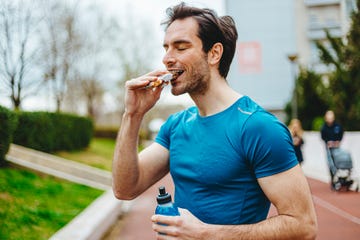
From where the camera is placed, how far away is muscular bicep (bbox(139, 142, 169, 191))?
91.4 inches

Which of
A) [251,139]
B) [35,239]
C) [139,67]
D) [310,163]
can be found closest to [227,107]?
[251,139]

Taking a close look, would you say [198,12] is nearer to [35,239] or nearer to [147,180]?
[147,180]

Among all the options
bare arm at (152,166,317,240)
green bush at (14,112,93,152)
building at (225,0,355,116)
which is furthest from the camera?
building at (225,0,355,116)

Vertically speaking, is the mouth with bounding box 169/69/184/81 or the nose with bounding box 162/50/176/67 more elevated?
the nose with bounding box 162/50/176/67

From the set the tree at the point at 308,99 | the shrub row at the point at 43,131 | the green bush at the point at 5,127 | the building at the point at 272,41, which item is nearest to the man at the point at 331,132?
the shrub row at the point at 43,131

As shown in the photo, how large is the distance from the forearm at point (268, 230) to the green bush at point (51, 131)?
11621 millimetres

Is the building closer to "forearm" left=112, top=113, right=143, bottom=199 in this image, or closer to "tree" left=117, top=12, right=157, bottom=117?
"tree" left=117, top=12, right=157, bottom=117

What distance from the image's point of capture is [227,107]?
6.85 ft

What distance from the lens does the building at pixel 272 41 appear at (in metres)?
43.4

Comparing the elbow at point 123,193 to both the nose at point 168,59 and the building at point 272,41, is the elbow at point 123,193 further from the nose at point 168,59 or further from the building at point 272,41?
the building at point 272,41

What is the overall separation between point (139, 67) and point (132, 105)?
40.7m

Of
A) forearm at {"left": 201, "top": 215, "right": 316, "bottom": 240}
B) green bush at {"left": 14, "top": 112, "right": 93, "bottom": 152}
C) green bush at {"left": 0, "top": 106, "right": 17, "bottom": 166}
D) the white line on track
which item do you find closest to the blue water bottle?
forearm at {"left": 201, "top": 215, "right": 316, "bottom": 240}

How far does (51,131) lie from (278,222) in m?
14.4

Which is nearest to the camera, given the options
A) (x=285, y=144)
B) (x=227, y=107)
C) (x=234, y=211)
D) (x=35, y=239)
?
(x=285, y=144)
